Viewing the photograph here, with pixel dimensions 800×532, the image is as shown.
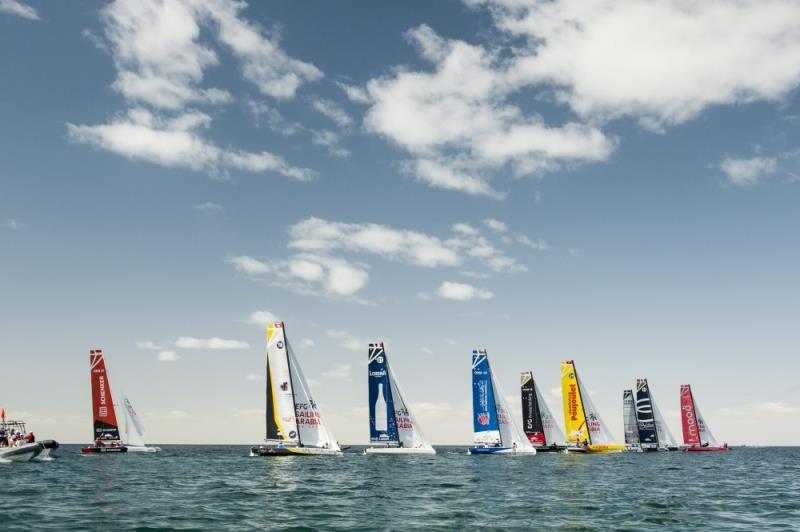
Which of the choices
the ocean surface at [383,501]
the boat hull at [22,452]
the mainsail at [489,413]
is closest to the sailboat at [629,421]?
the mainsail at [489,413]

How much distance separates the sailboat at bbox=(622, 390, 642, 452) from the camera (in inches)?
3952

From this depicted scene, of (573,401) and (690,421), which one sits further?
(690,421)

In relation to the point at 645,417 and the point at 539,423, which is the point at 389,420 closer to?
the point at 539,423

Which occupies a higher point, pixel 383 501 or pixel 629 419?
pixel 383 501

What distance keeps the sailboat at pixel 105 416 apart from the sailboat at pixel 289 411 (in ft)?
71.5

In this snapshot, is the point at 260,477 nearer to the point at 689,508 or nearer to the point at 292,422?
the point at 292,422

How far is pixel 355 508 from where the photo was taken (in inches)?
1103

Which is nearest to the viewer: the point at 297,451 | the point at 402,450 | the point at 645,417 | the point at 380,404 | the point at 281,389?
the point at 297,451

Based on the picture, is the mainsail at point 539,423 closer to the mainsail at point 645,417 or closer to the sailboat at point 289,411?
the mainsail at point 645,417

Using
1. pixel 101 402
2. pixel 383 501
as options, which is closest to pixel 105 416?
pixel 101 402

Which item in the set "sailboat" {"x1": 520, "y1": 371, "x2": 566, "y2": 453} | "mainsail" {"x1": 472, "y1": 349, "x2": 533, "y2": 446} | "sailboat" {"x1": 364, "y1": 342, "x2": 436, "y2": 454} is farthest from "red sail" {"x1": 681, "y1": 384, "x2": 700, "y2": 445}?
"sailboat" {"x1": 364, "y1": 342, "x2": 436, "y2": 454}

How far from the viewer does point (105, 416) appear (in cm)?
7506

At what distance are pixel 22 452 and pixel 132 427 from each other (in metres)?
21.2

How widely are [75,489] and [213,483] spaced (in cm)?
763
